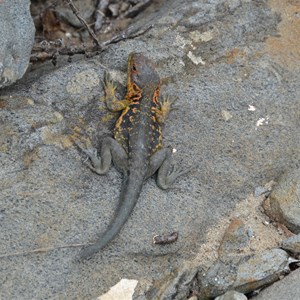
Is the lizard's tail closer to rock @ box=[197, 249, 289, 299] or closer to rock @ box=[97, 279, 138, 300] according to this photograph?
rock @ box=[97, 279, 138, 300]

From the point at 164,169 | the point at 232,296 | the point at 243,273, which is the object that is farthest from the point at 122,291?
the point at 164,169

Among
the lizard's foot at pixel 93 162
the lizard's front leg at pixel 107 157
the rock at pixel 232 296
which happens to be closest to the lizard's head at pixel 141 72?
the lizard's front leg at pixel 107 157

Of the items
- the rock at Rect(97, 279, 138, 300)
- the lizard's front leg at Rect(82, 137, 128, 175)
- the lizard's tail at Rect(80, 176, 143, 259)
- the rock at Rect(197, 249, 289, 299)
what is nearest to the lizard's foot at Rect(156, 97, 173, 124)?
the lizard's front leg at Rect(82, 137, 128, 175)

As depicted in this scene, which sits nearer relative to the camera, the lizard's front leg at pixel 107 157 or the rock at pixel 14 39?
the rock at pixel 14 39

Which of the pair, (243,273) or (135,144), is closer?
(243,273)

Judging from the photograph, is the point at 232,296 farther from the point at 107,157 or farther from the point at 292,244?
the point at 107,157

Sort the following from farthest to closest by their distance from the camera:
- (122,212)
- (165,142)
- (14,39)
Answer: (165,142) < (14,39) < (122,212)

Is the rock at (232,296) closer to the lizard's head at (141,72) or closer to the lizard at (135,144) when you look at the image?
the lizard at (135,144)
